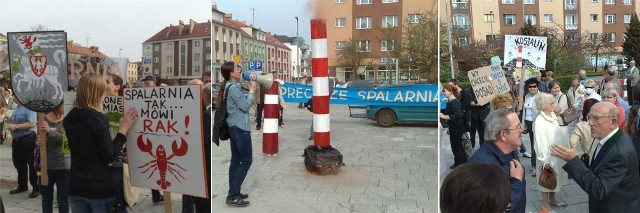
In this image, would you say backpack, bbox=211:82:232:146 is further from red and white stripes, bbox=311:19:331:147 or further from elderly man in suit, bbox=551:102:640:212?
elderly man in suit, bbox=551:102:640:212

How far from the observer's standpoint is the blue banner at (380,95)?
6.47ft

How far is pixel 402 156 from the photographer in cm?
228

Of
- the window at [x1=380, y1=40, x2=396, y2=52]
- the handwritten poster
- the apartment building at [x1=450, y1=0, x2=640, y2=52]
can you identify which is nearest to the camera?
the window at [x1=380, y1=40, x2=396, y2=52]

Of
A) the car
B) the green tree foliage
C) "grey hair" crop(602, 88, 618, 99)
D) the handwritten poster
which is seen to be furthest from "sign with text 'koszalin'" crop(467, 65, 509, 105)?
the car

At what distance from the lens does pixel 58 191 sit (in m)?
3.18

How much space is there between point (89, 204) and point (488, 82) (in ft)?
13.4

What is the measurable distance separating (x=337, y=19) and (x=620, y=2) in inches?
170

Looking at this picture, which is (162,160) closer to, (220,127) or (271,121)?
(220,127)

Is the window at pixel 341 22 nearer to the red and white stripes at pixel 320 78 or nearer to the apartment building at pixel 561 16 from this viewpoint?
the red and white stripes at pixel 320 78

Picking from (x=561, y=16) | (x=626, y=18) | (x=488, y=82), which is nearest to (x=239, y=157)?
(x=488, y=82)

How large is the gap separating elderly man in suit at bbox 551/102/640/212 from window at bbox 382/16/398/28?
945 mm

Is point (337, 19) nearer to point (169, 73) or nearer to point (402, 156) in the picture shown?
point (402, 156)

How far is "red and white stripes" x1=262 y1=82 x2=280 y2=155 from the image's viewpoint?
2014 mm

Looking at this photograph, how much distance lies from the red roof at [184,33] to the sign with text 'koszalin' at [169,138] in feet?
0.77
